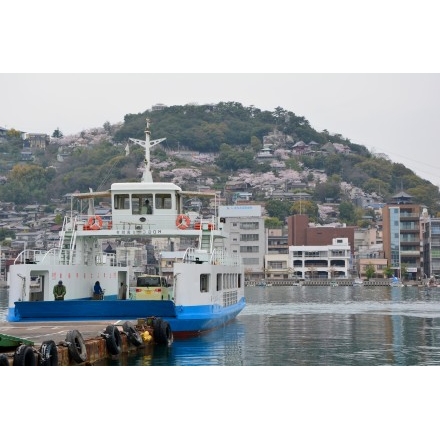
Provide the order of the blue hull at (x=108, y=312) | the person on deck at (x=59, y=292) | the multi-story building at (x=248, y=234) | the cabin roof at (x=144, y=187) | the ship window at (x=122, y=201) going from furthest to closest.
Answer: the multi-story building at (x=248, y=234) → the ship window at (x=122, y=201) → the cabin roof at (x=144, y=187) → the person on deck at (x=59, y=292) → the blue hull at (x=108, y=312)

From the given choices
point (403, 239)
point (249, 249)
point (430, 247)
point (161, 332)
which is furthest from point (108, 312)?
point (249, 249)

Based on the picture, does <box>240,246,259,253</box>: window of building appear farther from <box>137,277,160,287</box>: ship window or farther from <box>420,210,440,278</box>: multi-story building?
<box>137,277,160,287</box>: ship window

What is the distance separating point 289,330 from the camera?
38.2 metres

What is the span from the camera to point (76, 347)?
885 inches

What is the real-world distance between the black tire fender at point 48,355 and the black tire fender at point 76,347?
1014mm

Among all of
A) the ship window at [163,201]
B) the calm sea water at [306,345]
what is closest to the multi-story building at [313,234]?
the calm sea water at [306,345]

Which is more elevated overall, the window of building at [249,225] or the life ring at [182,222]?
the window of building at [249,225]

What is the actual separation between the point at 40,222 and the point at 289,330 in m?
160

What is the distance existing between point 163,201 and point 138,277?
3.07 meters

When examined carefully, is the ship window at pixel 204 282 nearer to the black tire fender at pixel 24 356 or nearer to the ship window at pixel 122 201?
the ship window at pixel 122 201

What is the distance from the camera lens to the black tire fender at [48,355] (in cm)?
2075

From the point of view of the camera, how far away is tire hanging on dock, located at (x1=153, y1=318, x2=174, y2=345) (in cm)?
2872

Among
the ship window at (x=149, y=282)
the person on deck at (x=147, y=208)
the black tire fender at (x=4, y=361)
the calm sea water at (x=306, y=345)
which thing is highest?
the person on deck at (x=147, y=208)

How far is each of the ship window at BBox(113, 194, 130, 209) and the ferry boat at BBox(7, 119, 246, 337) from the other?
1.5 inches
